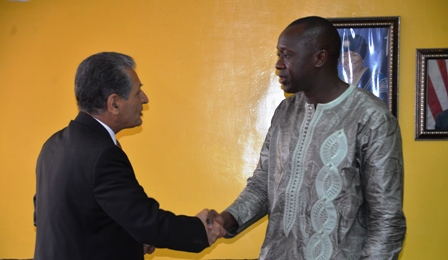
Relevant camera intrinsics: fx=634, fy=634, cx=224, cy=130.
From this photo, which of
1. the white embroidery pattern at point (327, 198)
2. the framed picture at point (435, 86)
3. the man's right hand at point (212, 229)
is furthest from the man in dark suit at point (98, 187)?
the framed picture at point (435, 86)

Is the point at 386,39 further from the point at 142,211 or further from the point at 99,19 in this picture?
the point at 142,211

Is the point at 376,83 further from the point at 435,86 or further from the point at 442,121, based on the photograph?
the point at 442,121

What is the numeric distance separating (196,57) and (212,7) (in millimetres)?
383

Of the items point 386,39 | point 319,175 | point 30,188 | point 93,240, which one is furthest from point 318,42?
point 30,188

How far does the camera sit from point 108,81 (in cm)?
249

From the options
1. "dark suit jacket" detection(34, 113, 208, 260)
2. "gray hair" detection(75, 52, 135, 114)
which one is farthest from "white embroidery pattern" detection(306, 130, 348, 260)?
"gray hair" detection(75, 52, 135, 114)

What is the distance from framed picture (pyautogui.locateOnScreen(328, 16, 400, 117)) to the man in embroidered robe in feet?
5.87

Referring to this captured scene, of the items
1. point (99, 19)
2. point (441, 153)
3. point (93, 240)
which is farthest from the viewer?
point (99, 19)

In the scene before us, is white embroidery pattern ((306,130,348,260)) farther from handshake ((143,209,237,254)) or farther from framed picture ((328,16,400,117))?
framed picture ((328,16,400,117))

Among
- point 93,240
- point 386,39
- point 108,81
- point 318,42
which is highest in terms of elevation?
point 386,39

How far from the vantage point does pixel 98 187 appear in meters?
2.36

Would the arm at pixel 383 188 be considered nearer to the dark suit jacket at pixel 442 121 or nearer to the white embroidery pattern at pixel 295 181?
the white embroidery pattern at pixel 295 181

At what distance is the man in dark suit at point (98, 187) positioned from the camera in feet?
7.78

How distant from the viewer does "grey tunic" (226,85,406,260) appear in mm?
2369
